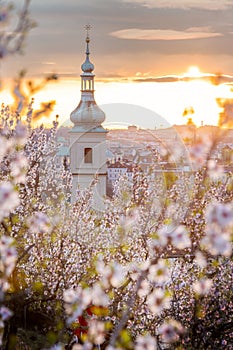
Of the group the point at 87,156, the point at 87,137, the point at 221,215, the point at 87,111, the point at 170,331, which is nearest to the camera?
the point at 221,215

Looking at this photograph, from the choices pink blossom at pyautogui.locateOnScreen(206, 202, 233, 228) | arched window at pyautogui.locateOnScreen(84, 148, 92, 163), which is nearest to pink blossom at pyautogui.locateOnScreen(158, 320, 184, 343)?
pink blossom at pyautogui.locateOnScreen(206, 202, 233, 228)

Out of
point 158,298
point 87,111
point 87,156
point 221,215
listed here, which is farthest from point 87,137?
point 221,215

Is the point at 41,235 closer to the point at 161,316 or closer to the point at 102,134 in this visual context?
the point at 161,316

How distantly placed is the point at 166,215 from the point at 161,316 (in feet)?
9.13

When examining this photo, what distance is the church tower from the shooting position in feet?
117

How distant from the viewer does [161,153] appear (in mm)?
13062

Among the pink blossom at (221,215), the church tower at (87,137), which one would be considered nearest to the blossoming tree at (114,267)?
the pink blossom at (221,215)

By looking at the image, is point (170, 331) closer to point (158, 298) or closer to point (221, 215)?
point (158, 298)

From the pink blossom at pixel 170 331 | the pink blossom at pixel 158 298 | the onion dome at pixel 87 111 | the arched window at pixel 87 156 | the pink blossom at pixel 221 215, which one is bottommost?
the pink blossom at pixel 221 215

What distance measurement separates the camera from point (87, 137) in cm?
3666

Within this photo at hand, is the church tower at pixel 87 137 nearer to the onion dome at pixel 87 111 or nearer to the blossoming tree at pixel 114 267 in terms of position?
the onion dome at pixel 87 111

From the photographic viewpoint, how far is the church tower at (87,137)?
35562 millimetres

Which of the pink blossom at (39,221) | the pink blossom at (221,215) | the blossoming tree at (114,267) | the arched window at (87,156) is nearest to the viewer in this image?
the pink blossom at (221,215)

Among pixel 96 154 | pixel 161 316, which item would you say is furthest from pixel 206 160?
pixel 96 154
